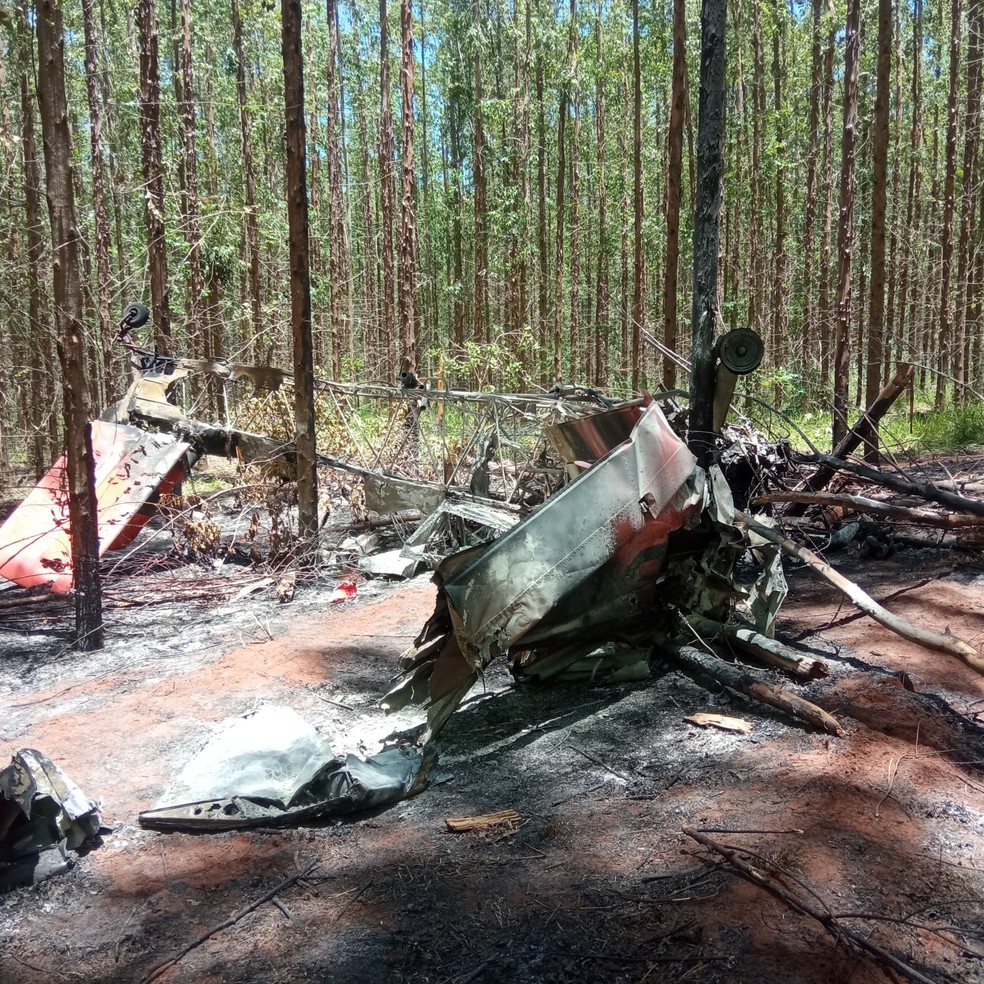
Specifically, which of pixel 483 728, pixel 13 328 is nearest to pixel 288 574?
pixel 483 728

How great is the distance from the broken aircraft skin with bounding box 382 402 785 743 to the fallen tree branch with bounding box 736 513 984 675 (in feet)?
0.60

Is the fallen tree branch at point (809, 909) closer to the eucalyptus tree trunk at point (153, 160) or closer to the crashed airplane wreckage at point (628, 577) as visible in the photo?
the crashed airplane wreckage at point (628, 577)

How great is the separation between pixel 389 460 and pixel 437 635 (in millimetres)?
6586

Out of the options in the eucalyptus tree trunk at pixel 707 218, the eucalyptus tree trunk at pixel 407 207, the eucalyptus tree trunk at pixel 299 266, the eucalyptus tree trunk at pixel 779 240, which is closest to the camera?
the eucalyptus tree trunk at pixel 707 218

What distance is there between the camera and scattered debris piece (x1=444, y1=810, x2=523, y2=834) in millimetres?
3717

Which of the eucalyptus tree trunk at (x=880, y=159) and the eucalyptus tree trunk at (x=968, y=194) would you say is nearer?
the eucalyptus tree trunk at (x=880, y=159)

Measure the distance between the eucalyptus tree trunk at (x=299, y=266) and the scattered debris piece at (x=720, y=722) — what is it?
5904mm

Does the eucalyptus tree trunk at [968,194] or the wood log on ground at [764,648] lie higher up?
the eucalyptus tree trunk at [968,194]

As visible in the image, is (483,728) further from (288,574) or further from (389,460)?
(389,460)

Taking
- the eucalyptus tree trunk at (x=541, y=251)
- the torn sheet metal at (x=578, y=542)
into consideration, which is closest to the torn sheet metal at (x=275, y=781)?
the torn sheet metal at (x=578, y=542)

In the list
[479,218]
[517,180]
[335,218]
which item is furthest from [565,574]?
[335,218]

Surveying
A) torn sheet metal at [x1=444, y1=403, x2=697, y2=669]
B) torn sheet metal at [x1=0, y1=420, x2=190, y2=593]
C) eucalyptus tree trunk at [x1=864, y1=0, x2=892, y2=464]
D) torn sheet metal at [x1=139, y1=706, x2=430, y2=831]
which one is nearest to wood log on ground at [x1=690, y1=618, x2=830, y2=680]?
torn sheet metal at [x1=444, y1=403, x2=697, y2=669]

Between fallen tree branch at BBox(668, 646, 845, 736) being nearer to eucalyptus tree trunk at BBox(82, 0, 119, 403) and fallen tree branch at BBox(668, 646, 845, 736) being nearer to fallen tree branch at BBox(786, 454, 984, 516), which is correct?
fallen tree branch at BBox(786, 454, 984, 516)

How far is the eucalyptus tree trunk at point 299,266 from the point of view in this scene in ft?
27.7
